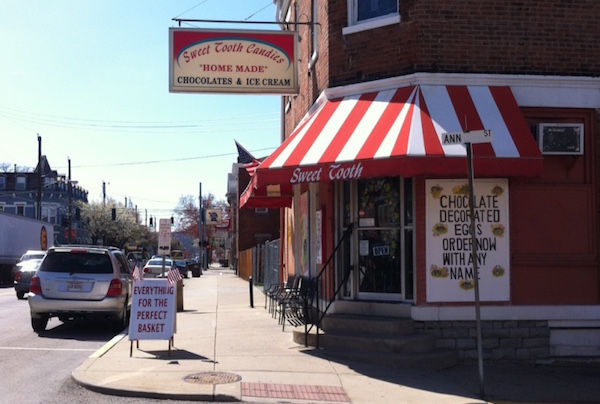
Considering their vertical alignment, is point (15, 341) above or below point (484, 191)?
below

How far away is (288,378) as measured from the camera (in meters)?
8.89

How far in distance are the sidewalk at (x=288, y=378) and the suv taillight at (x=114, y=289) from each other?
1913mm

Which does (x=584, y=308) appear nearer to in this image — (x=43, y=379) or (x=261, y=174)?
(x=261, y=174)

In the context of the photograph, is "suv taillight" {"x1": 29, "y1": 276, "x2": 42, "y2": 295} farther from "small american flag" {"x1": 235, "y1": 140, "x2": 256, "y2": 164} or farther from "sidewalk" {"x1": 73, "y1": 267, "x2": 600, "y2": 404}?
"small american flag" {"x1": 235, "y1": 140, "x2": 256, "y2": 164}

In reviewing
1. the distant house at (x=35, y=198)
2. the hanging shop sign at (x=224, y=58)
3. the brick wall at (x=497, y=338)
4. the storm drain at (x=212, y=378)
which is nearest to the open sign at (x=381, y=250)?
the brick wall at (x=497, y=338)

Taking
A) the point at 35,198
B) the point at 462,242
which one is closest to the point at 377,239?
the point at 462,242

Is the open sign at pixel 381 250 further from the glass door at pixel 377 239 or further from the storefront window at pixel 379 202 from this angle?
the storefront window at pixel 379 202

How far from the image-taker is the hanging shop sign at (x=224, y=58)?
1354 centimetres

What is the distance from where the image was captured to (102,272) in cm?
1388

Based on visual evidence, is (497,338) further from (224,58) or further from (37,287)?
(37,287)

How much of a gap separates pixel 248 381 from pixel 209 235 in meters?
95.1

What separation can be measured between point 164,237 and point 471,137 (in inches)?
583

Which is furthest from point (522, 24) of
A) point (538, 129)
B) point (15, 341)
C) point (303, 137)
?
point (15, 341)

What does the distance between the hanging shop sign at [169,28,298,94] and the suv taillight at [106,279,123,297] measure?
3811 millimetres
